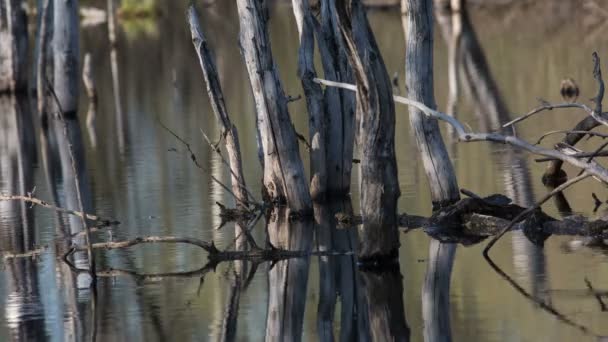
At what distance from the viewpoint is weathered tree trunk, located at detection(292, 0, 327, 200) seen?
1645 centimetres

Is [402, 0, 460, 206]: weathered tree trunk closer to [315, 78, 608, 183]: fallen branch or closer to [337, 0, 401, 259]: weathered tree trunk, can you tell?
[337, 0, 401, 259]: weathered tree trunk

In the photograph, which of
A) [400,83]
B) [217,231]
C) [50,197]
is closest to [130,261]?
[217,231]

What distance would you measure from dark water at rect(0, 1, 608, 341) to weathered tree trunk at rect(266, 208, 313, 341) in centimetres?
3

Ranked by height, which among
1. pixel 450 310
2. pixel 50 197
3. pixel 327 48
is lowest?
pixel 450 310

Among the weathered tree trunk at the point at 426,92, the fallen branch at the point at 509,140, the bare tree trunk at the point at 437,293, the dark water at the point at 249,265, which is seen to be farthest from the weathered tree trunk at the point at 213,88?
the fallen branch at the point at 509,140

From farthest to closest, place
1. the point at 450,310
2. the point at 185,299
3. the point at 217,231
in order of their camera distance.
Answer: the point at 217,231 < the point at 185,299 < the point at 450,310

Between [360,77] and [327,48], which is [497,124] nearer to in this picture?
[327,48]

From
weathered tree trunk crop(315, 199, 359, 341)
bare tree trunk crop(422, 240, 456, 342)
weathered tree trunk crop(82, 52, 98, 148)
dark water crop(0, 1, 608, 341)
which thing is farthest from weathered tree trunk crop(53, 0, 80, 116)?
bare tree trunk crop(422, 240, 456, 342)

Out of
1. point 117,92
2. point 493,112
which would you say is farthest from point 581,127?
point 117,92

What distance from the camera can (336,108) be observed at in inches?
664

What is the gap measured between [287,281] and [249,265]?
0.96 meters

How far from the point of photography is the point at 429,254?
13.5 m

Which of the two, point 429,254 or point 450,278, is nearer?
point 450,278

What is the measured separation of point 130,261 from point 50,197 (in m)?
5.67
